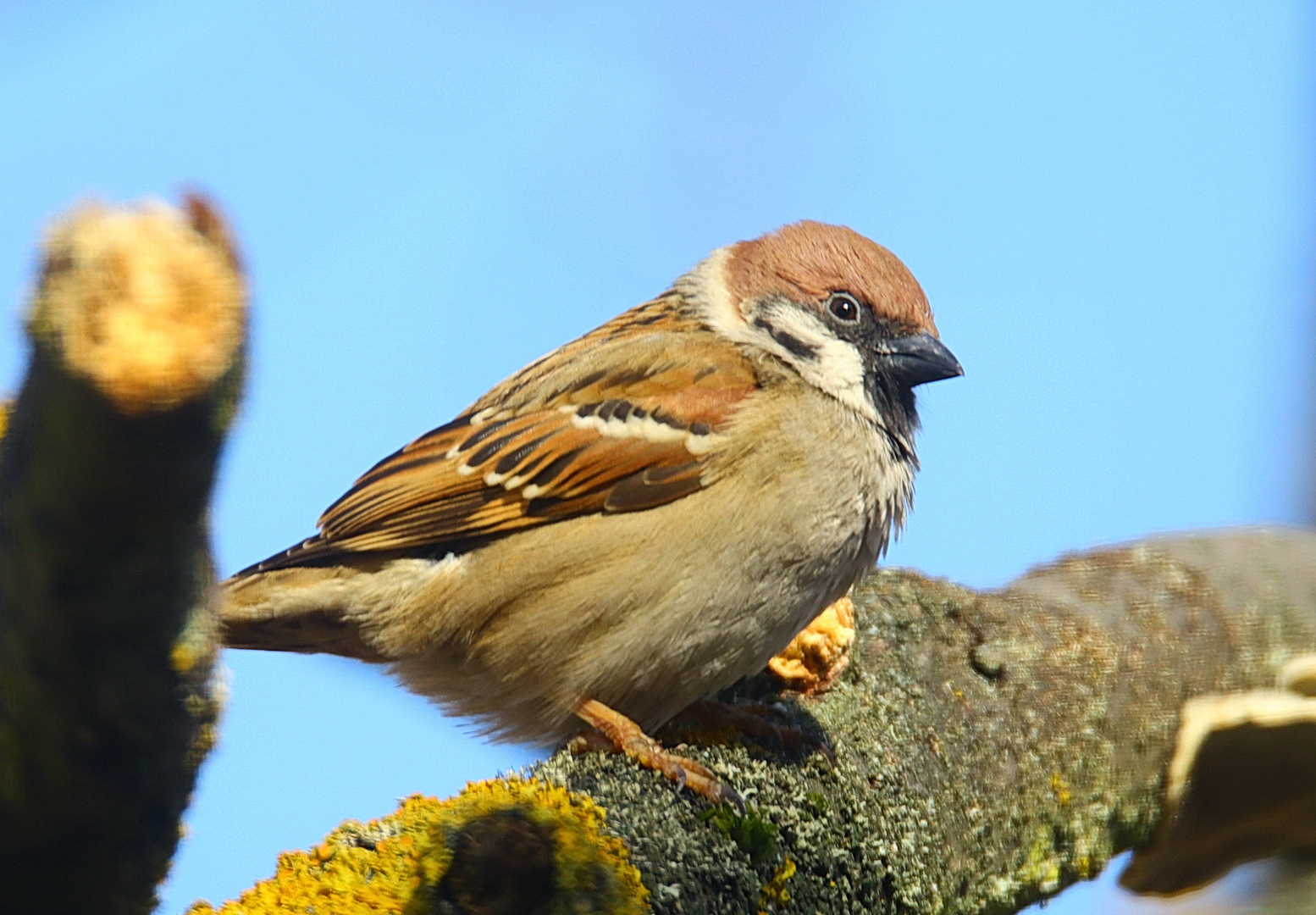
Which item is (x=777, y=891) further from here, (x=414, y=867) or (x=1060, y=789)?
(x=1060, y=789)

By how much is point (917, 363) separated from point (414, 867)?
2284 mm

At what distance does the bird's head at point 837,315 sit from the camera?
364cm

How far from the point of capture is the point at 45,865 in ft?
4.50

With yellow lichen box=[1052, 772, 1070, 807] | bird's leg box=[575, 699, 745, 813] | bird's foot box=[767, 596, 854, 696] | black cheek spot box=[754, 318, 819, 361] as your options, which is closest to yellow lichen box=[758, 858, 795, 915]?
bird's leg box=[575, 699, 745, 813]

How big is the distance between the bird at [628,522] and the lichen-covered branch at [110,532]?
1584 millimetres

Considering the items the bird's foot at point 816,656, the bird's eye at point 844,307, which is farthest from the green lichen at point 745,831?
the bird's eye at point 844,307

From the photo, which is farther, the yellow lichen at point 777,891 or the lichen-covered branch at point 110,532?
the yellow lichen at point 777,891

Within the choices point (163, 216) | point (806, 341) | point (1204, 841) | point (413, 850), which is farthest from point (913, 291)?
point (163, 216)

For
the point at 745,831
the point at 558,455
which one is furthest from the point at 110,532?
the point at 558,455

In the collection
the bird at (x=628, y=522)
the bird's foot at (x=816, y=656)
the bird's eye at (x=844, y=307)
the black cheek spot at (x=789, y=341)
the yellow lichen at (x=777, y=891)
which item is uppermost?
the bird's eye at (x=844, y=307)

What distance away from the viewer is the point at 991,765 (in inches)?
122

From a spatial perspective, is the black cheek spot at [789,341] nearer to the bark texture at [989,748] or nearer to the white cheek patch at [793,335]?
the white cheek patch at [793,335]

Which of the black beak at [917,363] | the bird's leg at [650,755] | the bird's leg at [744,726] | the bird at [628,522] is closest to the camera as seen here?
the bird's leg at [650,755]

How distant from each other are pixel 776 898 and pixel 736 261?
213 centimetres
